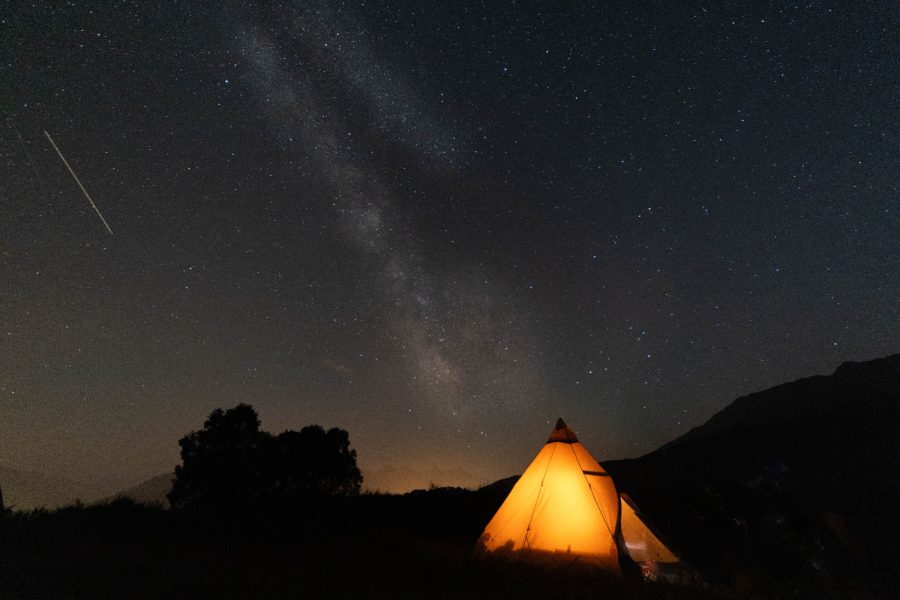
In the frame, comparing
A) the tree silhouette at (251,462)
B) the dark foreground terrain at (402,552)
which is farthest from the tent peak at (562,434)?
the tree silhouette at (251,462)

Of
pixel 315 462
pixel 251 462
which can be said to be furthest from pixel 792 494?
pixel 251 462

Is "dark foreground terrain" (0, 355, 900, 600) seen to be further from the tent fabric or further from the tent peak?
the tent peak

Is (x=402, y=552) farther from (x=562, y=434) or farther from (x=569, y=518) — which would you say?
(x=562, y=434)

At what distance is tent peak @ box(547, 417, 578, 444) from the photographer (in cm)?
1137

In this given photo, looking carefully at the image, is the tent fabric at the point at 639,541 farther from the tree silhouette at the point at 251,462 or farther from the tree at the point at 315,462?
the tree at the point at 315,462

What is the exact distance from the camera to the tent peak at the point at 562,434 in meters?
11.4

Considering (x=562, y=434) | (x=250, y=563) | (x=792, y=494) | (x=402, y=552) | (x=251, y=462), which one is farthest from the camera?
(x=251, y=462)

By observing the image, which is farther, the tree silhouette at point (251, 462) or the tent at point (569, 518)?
the tree silhouette at point (251, 462)

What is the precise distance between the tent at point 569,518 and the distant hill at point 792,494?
1.52 metres

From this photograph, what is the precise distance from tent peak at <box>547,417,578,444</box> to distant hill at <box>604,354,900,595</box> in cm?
332

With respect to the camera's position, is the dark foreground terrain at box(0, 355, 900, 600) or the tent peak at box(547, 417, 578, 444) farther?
the tent peak at box(547, 417, 578, 444)

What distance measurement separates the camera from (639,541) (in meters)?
10.5

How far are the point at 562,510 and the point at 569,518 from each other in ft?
0.70

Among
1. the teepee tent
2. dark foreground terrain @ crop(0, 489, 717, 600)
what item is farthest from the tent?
dark foreground terrain @ crop(0, 489, 717, 600)
